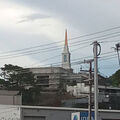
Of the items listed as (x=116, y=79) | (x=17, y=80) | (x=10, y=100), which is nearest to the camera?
(x=10, y=100)

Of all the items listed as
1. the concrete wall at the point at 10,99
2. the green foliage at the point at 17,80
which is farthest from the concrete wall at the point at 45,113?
the green foliage at the point at 17,80

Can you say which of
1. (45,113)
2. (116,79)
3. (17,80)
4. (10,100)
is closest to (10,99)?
(10,100)

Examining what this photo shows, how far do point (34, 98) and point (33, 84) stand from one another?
374 inches

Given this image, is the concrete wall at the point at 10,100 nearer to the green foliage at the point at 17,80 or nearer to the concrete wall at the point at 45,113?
the concrete wall at the point at 45,113

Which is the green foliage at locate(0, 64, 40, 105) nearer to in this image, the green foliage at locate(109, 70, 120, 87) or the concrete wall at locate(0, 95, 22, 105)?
the concrete wall at locate(0, 95, 22, 105)

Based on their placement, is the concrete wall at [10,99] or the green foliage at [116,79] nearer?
the concrete wall at [10,99]

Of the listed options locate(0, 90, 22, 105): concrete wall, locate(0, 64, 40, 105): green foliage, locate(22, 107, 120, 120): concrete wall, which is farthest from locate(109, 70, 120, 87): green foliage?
locate(22, 107, 120, 120): concrete wall

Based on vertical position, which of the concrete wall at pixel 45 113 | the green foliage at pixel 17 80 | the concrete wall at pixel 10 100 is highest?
the green foliage at pixel 17 80

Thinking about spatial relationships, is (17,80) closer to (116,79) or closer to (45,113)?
(116,79)

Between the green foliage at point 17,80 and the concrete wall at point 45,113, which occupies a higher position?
the green foliage at point 17,80

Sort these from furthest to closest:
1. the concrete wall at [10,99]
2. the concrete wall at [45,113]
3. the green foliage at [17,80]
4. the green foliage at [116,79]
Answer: the green foliage at [116,79]
the green foliage at [17,80]
the concrete wall at [10,99]
the concrete wall at [45,113]

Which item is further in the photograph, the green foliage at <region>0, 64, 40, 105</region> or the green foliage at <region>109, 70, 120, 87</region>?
the green foliage at <region>109, 70, 120, 87</region>

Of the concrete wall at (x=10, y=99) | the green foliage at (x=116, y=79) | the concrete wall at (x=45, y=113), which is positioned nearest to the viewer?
the concrete wall at (x=45, y=113)

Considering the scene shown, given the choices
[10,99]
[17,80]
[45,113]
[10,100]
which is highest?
[17,80]
